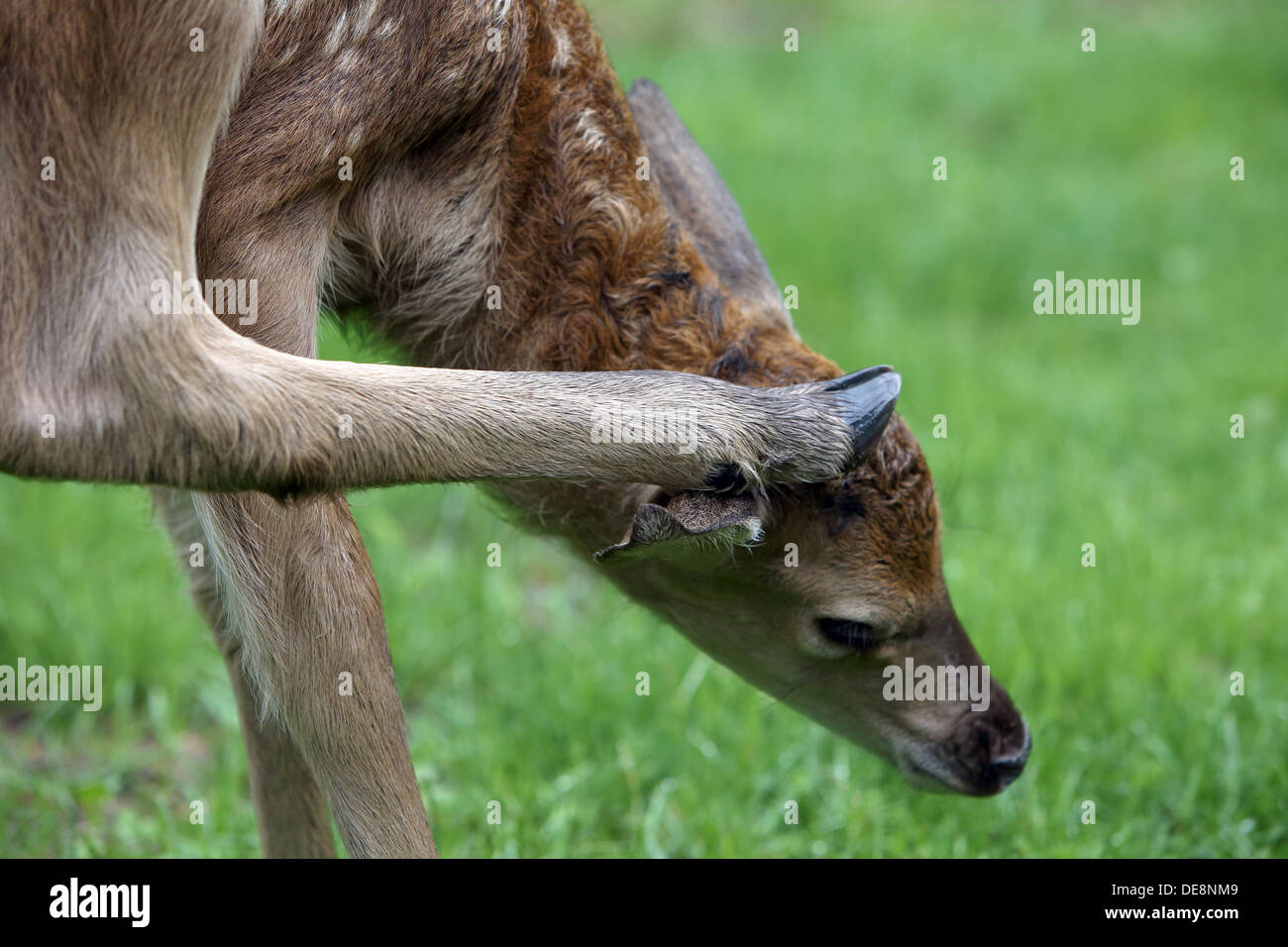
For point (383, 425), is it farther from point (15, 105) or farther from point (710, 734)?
point (710, 734)

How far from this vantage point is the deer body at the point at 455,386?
10.1ft

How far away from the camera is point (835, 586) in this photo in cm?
400

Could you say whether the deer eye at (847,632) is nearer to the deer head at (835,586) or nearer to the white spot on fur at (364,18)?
the deer head at (835,586)

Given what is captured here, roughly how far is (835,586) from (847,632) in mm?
189

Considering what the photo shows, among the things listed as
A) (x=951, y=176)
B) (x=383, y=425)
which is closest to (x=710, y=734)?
(x=383, y=425)

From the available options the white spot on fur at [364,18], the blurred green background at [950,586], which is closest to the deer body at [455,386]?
the white spot on fur at [364,18]

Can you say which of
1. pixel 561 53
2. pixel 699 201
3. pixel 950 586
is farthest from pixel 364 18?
pixel 950 586

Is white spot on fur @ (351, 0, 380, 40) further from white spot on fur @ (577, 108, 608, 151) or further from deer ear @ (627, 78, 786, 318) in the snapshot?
deer ear @ (627, 78, 786, 318)

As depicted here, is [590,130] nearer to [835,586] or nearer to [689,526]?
[689,526]

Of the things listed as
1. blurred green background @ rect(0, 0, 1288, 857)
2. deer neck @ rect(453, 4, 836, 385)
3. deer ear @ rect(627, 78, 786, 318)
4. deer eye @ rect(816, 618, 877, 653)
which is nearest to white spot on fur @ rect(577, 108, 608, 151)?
deer neck @ rect(453, 4, 836, 385)

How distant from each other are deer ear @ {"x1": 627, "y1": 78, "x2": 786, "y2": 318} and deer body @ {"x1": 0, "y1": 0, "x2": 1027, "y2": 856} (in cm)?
1

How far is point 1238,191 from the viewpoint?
11.8 m

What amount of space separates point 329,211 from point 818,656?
1917mm

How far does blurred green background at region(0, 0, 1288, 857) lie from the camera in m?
5.00
